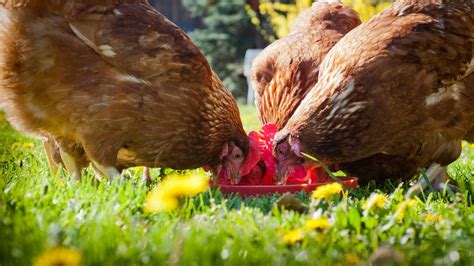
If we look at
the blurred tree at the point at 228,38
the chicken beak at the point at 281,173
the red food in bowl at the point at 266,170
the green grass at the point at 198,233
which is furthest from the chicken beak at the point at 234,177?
the blurred tree at the point at 228,38

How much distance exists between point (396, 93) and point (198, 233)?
1633 mm

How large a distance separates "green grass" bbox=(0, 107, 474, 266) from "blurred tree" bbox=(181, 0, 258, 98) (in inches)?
430

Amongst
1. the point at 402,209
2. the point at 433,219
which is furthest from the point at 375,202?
the point at 433,219

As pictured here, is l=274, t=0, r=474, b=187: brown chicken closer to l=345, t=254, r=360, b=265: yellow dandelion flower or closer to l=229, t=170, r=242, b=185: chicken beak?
l=229, t=170, r=242, b=185: chicken beak

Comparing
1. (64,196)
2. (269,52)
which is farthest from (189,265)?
(269,52)

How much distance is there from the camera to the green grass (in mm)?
1592

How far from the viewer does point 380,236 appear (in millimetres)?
1897

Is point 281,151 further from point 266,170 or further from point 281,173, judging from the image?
point 266,170

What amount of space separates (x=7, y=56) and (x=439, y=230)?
228 cm

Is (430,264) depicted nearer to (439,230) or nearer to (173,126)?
(439,230)

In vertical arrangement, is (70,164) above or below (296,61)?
below

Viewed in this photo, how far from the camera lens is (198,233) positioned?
1.79 m

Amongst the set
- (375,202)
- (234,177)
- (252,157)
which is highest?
(375,202)

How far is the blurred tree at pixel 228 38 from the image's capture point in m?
13.1
